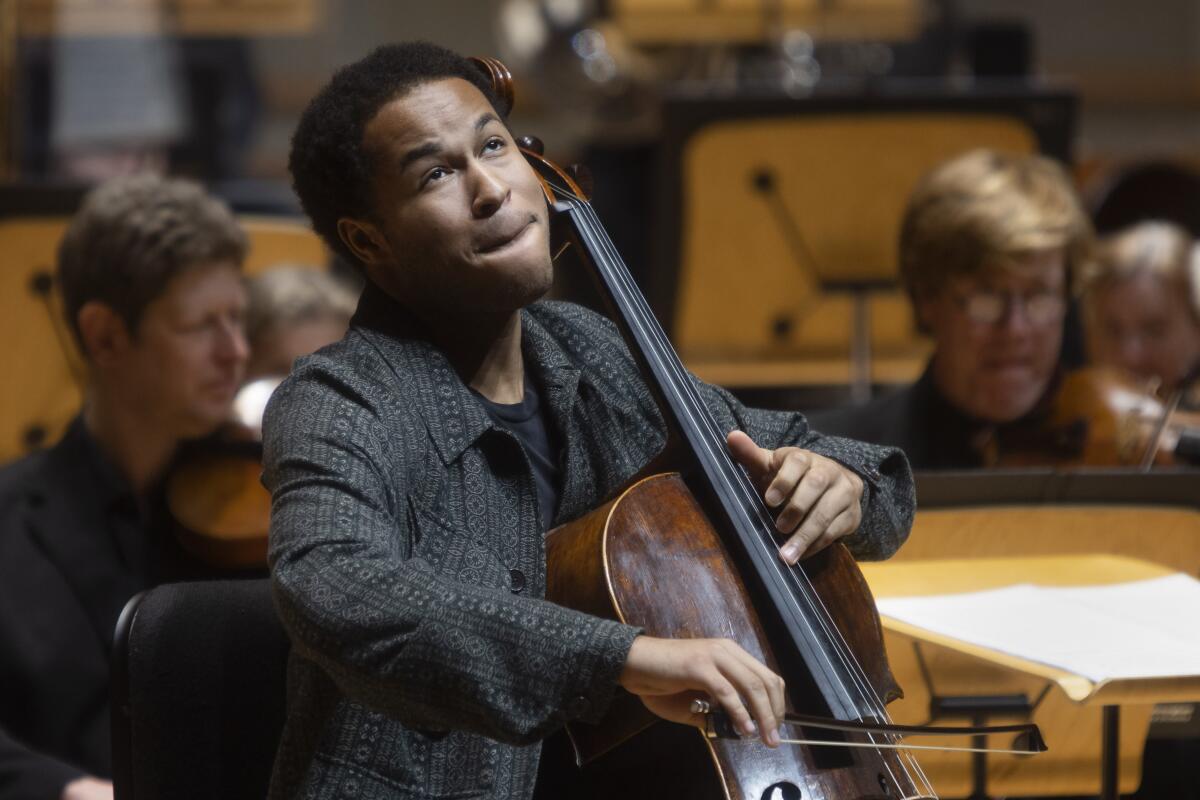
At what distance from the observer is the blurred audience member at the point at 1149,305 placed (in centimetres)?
294

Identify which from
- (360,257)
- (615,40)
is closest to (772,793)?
(360,257)

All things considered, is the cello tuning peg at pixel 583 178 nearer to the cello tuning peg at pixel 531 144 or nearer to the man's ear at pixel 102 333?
the cello tuning peg at pixel 531 144

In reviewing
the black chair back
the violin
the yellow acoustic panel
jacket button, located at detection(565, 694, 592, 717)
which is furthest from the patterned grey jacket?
the yellow acoustic panel

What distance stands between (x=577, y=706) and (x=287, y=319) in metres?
1.38

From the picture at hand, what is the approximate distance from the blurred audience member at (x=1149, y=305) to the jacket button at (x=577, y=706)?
6.84 feet

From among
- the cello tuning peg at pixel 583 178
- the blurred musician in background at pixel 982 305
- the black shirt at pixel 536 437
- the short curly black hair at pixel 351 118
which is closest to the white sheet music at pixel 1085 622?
the black shirt at pixel 536 437

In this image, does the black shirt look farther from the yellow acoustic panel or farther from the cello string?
the yellow acoustic panel

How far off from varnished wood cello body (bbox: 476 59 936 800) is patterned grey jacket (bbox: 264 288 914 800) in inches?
2.4

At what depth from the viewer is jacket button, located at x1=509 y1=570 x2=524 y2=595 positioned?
1209mm

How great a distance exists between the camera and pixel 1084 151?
5.62 metres

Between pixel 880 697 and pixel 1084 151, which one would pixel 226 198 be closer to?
pixel 880 697

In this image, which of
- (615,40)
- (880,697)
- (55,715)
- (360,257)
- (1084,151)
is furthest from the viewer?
(1084,151)

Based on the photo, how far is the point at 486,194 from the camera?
1.22m

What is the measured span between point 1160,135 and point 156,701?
18.1 feet
